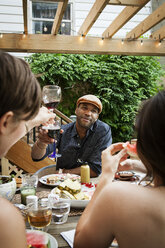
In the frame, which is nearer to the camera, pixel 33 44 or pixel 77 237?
pixel 77 237

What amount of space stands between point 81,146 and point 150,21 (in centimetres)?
223

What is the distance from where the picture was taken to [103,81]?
20.5 ft

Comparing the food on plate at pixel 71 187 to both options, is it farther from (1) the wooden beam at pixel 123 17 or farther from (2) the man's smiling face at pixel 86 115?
(1) the wooden beam at pixel 123 17

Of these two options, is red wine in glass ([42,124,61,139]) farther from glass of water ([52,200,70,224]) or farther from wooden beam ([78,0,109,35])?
wooden beam ([78,0,109,35])

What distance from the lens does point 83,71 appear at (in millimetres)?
6203

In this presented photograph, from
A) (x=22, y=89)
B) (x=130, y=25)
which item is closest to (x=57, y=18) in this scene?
(x=22, y=89)

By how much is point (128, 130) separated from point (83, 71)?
2.01 meters

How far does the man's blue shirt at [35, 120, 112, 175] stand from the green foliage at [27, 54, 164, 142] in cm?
315

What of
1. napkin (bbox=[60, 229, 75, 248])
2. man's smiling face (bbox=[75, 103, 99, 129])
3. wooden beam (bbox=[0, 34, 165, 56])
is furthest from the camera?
wooden beam (bbox=[0, 34, 165, 56])

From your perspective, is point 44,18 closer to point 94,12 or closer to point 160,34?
point 160,34

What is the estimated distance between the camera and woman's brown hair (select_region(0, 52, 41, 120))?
757 mm

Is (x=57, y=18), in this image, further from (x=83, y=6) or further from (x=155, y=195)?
(x=83, y=6)

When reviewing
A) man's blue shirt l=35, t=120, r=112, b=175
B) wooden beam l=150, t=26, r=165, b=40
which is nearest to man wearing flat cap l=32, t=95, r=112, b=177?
man's blue shirt l=35, t=120, r=112, b=175

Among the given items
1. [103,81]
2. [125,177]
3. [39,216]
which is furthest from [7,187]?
[103,81]
